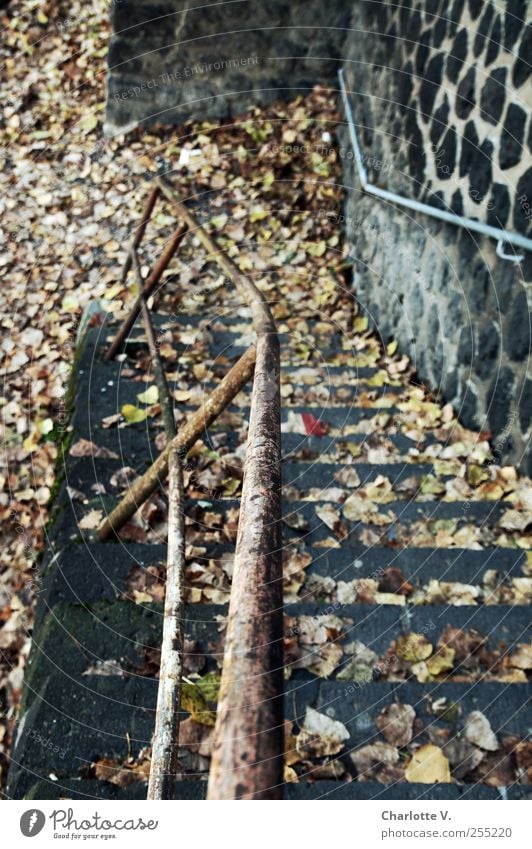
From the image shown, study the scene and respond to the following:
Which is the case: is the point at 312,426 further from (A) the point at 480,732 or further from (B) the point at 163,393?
(A) the point at 480,732

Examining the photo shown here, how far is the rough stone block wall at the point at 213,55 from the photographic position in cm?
575

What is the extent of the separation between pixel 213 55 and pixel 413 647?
5.46 meters

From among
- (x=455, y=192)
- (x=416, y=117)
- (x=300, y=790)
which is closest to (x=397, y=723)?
(x=300, y=790)

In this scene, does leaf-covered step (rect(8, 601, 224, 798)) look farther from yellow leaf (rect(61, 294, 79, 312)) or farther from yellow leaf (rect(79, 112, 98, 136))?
yellow leaf (rect(79, 112, 98, 136))

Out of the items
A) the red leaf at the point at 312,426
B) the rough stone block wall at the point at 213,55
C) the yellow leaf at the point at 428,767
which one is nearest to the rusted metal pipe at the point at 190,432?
the yellow leaf at the point at 428,767

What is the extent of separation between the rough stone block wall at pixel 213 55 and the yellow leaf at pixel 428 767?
565 centimetres

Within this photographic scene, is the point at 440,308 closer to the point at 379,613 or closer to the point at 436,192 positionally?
the point at 436,192

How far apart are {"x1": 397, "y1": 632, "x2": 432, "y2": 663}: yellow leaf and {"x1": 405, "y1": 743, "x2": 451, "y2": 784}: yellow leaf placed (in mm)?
318

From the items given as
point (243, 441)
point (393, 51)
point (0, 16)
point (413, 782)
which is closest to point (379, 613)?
point (413, 782)

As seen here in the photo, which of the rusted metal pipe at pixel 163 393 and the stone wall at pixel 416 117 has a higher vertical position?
the stone wall at pixel 416 117

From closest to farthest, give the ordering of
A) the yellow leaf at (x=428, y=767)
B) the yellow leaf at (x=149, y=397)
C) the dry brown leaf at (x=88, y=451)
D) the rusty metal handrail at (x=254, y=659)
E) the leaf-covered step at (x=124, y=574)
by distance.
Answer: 1. the rusty metal handrail at (x=254, y=659)
2. the yellow leaf at (x=428, y=767)
3. the leaf-covered step at (x=124, y=574)
4. the dry brown leaf at (x=88, y=451)
5. the yellow leaf at (x=149, y=397)

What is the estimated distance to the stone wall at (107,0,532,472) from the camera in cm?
305

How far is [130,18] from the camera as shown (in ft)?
18.7

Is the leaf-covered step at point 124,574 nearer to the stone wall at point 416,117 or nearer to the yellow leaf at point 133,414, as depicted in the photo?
the yellow leaf at point 133,414
